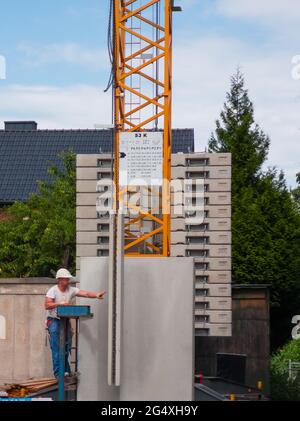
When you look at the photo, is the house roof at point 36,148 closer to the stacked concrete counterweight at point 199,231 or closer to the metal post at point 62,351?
the stacked concrete counterweight at point 199,231

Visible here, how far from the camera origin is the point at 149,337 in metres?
12.5

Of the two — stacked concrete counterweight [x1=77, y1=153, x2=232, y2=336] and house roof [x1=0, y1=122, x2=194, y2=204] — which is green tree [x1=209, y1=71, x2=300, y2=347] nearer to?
house roof [x1=0, y1=122, x2=194, y2=204]

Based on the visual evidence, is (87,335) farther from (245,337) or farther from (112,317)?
(245,337)

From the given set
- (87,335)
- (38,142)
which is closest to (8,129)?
(38,142)

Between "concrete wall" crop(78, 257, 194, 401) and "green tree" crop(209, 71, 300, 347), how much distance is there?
2368cm

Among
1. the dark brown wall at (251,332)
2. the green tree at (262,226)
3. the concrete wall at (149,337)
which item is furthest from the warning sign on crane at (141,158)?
the green tree at (262,226)

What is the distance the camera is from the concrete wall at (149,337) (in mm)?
12438

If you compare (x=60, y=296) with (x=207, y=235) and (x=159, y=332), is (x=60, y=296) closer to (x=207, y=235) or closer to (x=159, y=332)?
(x=159, y=332)

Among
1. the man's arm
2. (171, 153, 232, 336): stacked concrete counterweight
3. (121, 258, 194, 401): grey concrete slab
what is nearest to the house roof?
(171, 153, 232, 336): stacked concrete counterweight

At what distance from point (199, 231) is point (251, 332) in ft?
12.0

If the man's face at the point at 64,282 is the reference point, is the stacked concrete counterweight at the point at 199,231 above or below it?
above

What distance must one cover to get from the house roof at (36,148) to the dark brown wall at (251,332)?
31119 millimetres

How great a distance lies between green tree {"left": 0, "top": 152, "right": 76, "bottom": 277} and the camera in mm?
32812
